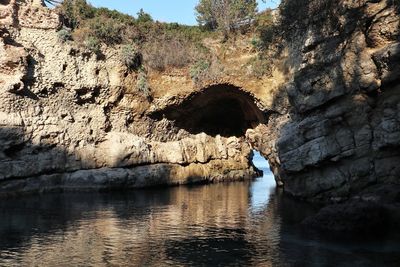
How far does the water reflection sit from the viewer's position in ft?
51.5

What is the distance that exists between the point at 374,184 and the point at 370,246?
1036 centimetres

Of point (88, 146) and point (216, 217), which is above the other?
point (88, 146)

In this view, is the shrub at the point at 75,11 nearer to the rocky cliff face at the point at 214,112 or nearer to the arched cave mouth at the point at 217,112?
the rocky cliff face at the point at 214,112

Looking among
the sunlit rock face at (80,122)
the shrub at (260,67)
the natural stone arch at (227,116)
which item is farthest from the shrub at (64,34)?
the shrub at (260,67)

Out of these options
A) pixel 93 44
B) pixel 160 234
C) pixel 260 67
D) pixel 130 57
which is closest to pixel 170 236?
pixel 160 234

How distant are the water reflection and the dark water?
0.03 meters

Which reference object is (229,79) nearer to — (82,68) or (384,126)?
(82,68)

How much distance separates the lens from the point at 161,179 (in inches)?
1668

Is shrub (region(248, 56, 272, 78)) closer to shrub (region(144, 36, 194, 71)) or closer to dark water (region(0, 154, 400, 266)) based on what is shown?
shrub (region(144, 36, 194, 71))

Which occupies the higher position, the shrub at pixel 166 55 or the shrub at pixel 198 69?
the shrub at pixel 166 55

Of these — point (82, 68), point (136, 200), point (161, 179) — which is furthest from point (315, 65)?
point (82, 68)

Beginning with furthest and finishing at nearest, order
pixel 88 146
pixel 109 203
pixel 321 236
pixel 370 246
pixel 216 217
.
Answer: pixel 88 146 < pixel 109 203 < pixel 216 217 < pixel 321 236 < pixel 370 246

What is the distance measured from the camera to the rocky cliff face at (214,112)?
27516 mm

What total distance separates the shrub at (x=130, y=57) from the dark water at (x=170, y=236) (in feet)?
55.6
